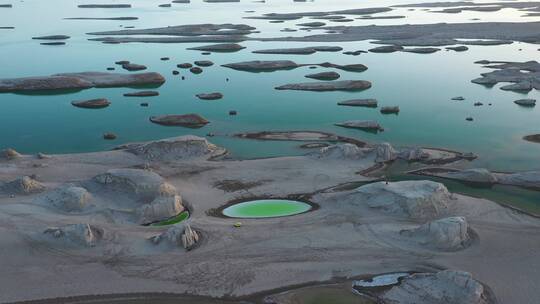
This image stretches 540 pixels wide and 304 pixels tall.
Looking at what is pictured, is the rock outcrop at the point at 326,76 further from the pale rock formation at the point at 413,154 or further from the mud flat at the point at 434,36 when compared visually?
the mud flat at the point at 434,36

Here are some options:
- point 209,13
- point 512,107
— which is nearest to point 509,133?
point 512,107

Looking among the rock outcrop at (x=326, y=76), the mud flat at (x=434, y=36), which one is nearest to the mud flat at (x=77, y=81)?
the rock outcrop at (x=326, y=76)

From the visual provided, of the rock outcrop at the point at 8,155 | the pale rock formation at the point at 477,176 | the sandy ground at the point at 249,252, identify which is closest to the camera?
the sandy ground at the point at 249,252

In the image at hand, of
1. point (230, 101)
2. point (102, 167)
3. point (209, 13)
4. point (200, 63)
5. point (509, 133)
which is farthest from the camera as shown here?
point (209, 13)

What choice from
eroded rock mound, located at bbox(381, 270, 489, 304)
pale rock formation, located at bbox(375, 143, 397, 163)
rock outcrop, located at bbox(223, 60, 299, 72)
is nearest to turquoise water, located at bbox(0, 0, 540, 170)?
rock outcrop, located at bbox(223, 60, 299, 72)

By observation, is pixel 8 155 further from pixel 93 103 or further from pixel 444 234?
pixel 444 234

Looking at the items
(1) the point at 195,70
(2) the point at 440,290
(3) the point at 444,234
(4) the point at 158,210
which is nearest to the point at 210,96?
(1) the point at 195,70

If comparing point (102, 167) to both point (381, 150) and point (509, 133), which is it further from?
point (509, 133)
